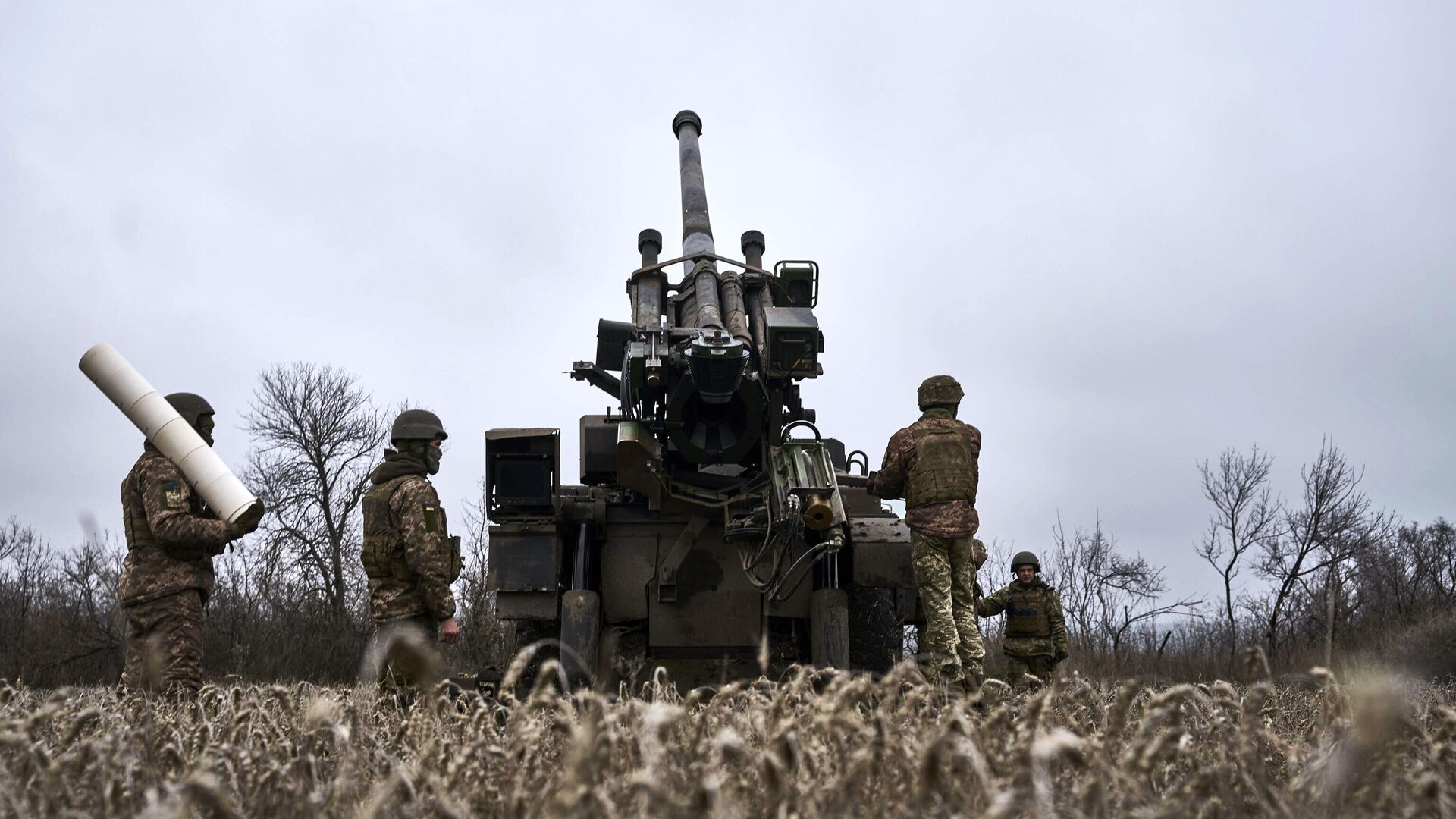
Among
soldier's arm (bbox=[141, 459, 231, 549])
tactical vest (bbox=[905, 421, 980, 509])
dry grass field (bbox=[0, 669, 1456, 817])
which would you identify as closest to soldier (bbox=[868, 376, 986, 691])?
tactical vest (bbox=[905, 421, 980, 509])

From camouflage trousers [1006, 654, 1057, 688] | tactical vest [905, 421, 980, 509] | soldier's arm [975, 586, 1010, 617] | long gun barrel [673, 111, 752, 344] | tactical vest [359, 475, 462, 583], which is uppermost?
long gun barrel [673, 111, 752, 344]

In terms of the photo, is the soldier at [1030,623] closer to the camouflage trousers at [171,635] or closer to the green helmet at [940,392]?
the green helmet at [940,392]

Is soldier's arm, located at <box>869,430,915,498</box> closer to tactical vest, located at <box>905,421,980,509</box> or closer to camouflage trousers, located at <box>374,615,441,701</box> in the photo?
tactical vest, located at <box>905,421,980,509</box>

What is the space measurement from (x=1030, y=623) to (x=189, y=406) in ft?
22.9

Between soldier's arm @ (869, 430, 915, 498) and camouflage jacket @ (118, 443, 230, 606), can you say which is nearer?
camouflage jacket @ (118, 443, 230, 606)

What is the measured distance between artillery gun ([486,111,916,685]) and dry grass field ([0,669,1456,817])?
12.8 ft

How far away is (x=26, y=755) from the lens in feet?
8.60

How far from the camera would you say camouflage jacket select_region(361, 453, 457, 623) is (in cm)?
644

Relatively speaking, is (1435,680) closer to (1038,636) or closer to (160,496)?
(1038,636)

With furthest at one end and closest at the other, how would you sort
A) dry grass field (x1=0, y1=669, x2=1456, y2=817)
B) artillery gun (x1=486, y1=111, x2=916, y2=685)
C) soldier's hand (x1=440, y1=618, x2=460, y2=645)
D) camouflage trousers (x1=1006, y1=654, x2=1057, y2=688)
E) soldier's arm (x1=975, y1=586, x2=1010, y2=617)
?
1. soldier's arm (x1=975, y1=586, x2=1010, y2=617)
2. camouflage trousers (x1=1006, y1=654, x2=1057, y2=688)
3. artillery gun (x1=486, y1=111, x2=916, y2=685)
4. soldier's hand (x1=440, y1=618, x2=460, y2=645)
5. dry grass field (x1=0, y1=669, x2=1456, y2=817)

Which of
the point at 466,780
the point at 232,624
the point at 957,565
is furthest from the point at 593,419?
the point at 232,624

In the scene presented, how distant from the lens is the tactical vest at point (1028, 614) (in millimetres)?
10359

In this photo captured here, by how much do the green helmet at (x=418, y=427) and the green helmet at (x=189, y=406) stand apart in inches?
39.8

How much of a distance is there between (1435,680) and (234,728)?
35.9 ft
